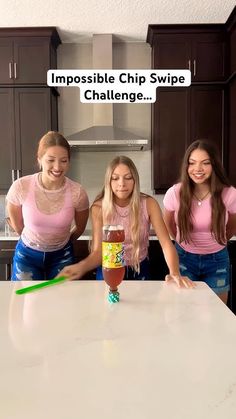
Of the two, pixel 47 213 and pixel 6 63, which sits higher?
pixel 6 63

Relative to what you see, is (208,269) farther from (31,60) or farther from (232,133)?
(31,60)

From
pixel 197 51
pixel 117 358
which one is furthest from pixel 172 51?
pixel 117 358

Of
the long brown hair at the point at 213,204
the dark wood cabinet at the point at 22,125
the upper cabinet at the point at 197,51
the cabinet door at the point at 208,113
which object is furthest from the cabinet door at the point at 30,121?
the long brown hair at the point at 213,204

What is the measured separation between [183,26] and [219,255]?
2.30 metres

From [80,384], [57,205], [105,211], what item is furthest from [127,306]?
[57,205]

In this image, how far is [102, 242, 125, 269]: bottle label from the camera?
105 centimetres

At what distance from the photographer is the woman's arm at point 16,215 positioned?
1863 mm

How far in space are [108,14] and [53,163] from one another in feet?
6.08

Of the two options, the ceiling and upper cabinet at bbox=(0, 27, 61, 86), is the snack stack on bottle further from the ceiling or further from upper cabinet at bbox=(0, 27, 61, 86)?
upper cabinet at bbox=(0, 27, 61, 86)

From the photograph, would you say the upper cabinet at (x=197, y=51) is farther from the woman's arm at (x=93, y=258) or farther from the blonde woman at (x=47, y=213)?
the woman's arm at (x=93, y=258)

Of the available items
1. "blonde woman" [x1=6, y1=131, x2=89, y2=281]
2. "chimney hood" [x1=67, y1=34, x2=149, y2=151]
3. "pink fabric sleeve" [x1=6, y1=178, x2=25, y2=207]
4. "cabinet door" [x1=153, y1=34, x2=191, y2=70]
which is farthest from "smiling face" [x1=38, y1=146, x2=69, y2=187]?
"cabinet door" [x1=153, y1=34, x2=191, y2=70]

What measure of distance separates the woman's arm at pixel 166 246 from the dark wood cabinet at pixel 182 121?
1.70m

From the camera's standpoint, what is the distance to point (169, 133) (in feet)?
10.8

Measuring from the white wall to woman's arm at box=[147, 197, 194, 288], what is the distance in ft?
6.45
